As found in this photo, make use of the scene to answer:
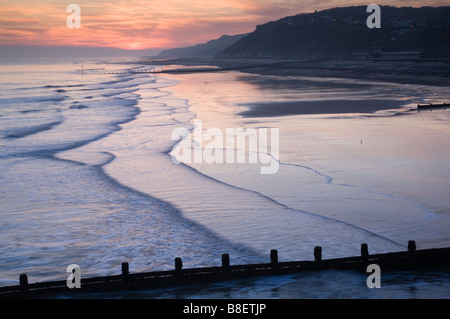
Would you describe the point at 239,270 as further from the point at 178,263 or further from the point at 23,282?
the point at 23,282

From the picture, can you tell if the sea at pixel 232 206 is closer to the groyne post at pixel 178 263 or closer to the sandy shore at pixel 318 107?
the groyne post at pixel 178 263

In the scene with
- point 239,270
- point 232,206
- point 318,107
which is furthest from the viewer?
point 318,107

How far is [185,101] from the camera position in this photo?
6247cm

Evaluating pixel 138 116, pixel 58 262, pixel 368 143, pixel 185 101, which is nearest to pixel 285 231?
pixel 58 262

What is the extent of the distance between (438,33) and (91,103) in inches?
5791

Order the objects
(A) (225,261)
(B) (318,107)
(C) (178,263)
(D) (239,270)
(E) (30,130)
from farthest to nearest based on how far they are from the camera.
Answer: (B) (318,107), (E) (30,130), (D) (239,270), (A) (225,261), (C) (178,263)

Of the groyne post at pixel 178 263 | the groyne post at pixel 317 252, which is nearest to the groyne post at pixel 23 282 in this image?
the groyne post at pixel 178 263

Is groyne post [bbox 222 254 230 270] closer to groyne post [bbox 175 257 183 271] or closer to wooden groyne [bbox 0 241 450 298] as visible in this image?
wooden groyne [bbox 0 241 450 298]

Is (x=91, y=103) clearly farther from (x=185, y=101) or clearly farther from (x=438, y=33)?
(x=438, y=33)

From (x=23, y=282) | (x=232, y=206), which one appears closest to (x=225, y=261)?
(x=23, y=282)

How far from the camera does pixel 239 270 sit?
488 inches

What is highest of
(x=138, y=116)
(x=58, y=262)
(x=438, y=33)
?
(x=438, y=33)

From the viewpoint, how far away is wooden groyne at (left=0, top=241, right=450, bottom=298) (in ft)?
38.7

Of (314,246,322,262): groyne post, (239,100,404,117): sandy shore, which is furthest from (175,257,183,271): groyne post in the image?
(239,100,404,117): sandy shore
